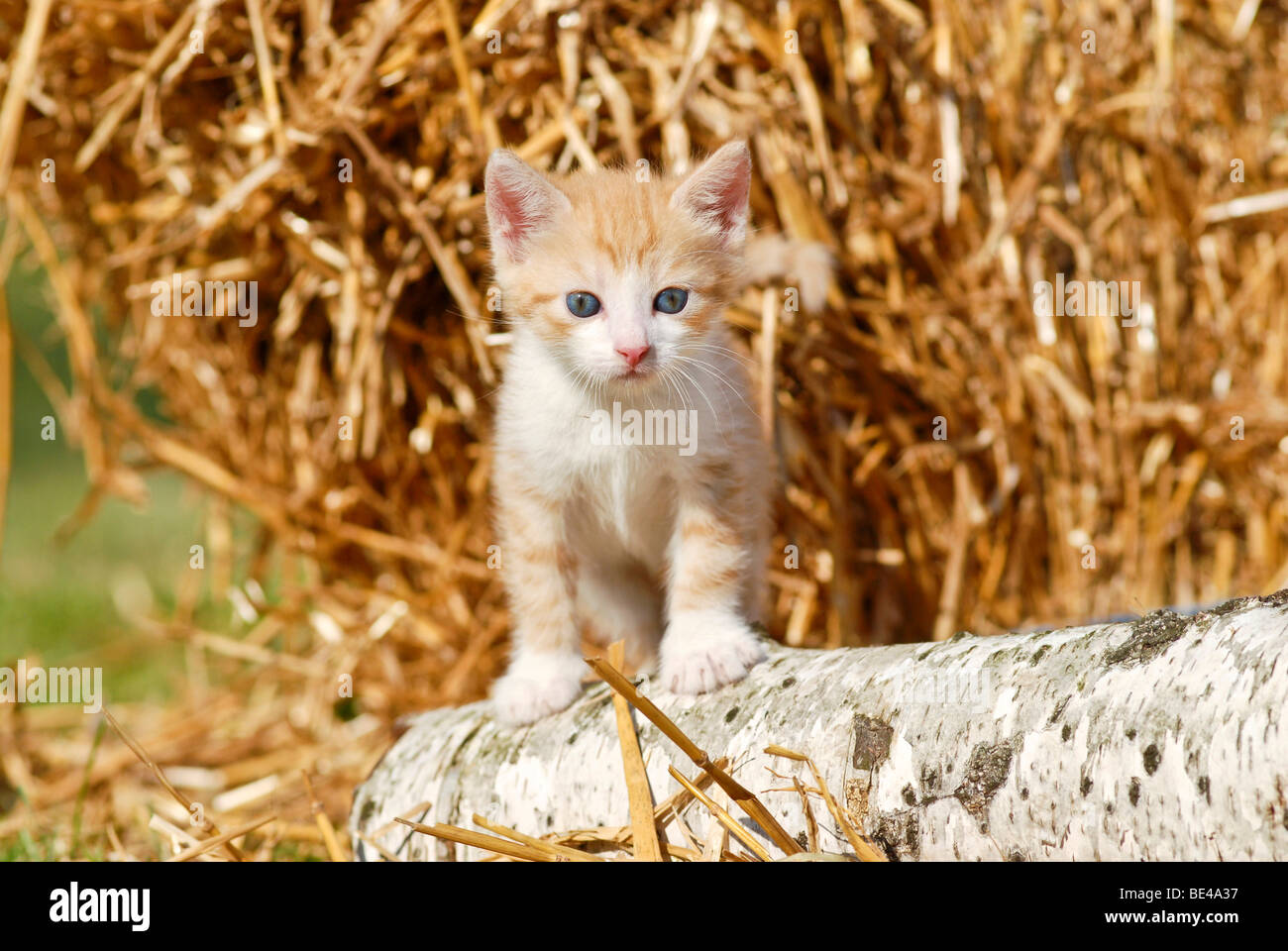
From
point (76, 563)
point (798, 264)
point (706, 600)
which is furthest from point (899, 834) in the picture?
point (76, 563)

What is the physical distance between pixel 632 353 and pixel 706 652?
0.47 metres

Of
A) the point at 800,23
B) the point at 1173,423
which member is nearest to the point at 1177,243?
the point at 1173,423

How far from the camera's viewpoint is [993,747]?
1.21 m

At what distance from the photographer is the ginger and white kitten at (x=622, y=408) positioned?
1.66 meters

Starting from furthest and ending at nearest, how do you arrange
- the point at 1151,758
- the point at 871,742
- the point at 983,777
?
1. the point at 871,742
2. the point at 983,777
3. the point at 1151,758

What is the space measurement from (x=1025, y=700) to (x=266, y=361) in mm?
2076

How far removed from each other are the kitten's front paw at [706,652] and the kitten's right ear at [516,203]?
0.68 meters

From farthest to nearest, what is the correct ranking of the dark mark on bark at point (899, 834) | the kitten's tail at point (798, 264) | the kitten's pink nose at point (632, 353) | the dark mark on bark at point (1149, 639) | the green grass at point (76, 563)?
the green grass at point (76, 563)
the kitten's tail at point (798, 264)
the kitten's pink nose at point (632, 353)
the dark mark on bark at point (899, 834)
the dark mark on bark at point (1149, 639)

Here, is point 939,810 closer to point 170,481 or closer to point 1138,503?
point 1138,503

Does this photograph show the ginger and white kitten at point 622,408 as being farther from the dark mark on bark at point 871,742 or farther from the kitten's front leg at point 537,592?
the dark mark on bark at point 871,742

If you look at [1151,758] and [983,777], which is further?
[983,777]

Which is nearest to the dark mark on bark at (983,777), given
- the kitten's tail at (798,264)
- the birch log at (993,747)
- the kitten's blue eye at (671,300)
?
the birch log at (993,747)

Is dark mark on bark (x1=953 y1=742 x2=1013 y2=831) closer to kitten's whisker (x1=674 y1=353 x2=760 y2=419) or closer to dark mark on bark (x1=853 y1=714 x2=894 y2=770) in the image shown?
dark mark on bark (x1=853 y1=714 x2=894 y2=770)

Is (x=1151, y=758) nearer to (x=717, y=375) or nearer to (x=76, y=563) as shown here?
(x=717, y=375)
